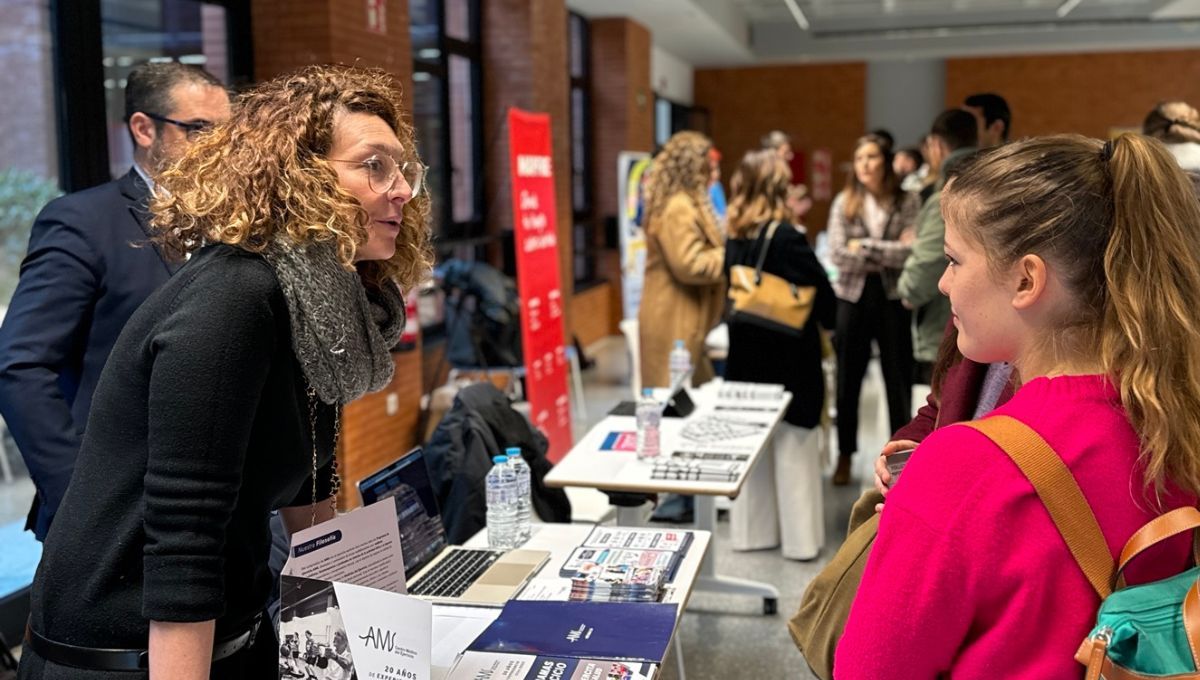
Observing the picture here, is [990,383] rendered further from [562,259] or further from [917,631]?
[562,259]

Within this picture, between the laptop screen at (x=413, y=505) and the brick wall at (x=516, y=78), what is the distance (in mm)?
4993

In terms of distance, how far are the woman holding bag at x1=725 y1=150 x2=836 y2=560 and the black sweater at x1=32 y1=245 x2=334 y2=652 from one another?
3.13 meters

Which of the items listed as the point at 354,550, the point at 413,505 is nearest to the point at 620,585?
the point at 413,505

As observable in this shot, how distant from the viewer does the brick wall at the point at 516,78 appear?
24.3 feet

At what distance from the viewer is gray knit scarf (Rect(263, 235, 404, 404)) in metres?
1.27

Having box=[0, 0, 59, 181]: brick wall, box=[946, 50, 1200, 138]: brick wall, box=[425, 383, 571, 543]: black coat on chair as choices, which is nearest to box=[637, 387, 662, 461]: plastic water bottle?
box=[425, 383, 571, 543]: black coat on chair

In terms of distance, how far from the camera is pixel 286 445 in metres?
1.33

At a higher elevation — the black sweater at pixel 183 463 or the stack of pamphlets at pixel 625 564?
the black sweater at pixel 183 463

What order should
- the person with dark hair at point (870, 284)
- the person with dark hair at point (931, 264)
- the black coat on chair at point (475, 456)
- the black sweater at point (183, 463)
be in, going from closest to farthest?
the black sweater at point (183, 463), the black coat on chair at point (475, 456), the person with dark hair at point (931, 264), the person with dark hair at point (870, 284)

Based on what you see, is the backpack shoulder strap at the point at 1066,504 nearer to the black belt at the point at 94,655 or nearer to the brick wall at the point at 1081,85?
the black belt at the point at 94,655

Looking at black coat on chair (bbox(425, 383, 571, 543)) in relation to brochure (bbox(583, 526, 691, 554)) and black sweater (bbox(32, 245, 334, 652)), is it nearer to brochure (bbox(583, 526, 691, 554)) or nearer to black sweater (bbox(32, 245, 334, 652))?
brochure (bbox(583, 526, 691, 554))

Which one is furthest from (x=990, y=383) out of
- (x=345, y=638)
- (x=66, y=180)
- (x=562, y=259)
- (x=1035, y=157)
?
(x=562, y=259)

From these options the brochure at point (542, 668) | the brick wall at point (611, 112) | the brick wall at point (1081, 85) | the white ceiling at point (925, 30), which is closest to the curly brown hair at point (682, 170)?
the brochure at point (542, 668)

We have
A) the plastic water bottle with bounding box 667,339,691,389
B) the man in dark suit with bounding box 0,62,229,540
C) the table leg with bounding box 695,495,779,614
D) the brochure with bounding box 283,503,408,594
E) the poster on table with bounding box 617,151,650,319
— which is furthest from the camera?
the poster on table with bounding box 617,151,650,319
